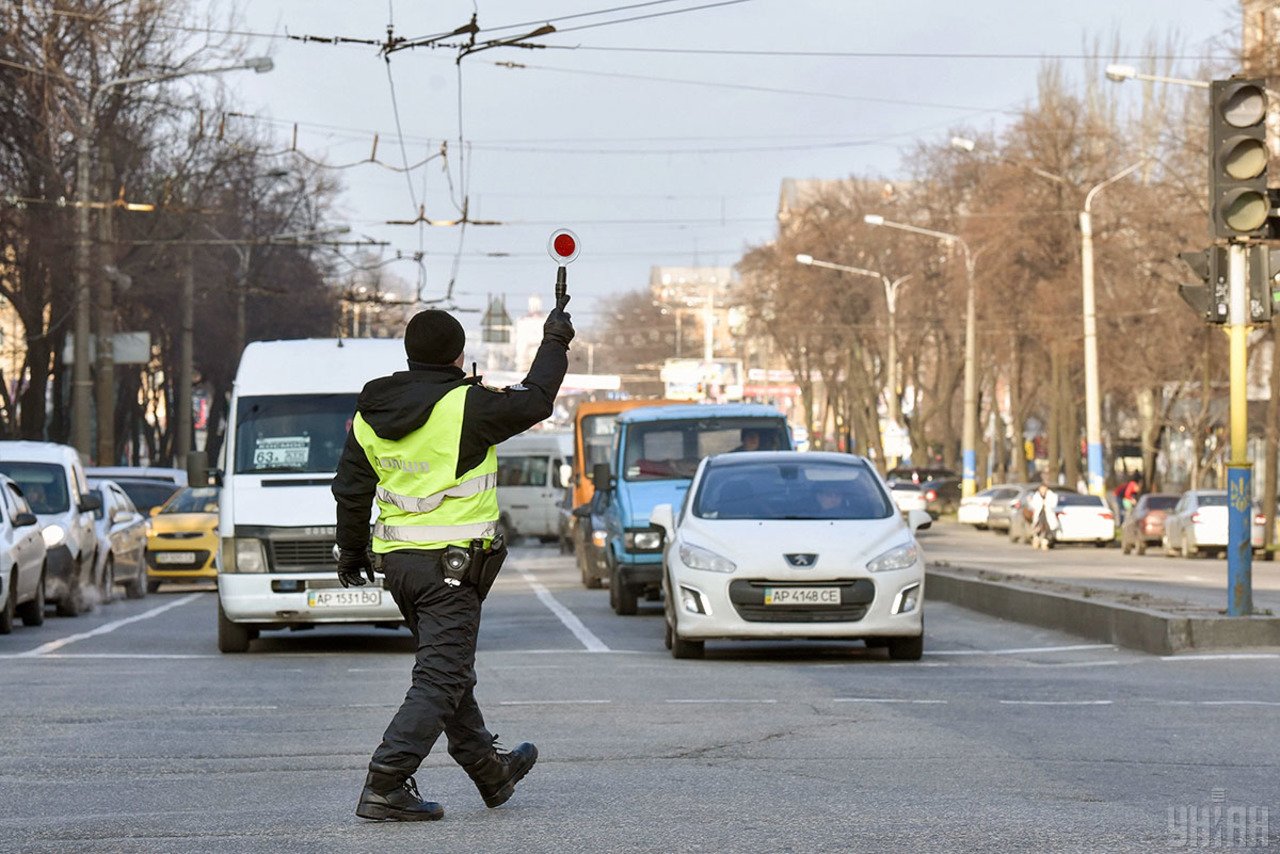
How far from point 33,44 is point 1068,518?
81.7 ft

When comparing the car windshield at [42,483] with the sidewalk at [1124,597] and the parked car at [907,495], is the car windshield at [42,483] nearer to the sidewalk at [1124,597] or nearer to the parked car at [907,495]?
the sidewalk at [1124,597]

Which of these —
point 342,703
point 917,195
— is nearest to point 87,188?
point 342,703

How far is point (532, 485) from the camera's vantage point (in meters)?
56.5

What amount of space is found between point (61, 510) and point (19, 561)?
3705mm

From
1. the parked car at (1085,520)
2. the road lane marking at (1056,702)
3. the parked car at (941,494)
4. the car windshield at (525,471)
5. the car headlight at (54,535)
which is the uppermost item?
the car headlight at (54,535)

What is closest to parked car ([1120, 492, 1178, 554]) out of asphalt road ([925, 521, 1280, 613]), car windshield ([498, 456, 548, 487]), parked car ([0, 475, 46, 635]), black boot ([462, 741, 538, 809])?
asphalt road ([925, 521, 1280, 613])

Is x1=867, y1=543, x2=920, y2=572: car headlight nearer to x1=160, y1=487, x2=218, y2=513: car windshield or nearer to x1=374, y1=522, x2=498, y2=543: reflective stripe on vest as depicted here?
x1=374, y1=522, x2=498, y2=543: reflective stripe on vest

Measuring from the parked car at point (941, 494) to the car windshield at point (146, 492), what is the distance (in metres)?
40.9

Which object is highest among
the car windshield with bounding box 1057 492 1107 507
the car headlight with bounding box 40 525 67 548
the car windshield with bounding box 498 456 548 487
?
the car headlight with bounding box 40 525 67 548

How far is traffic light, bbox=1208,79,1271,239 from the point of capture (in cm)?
1689

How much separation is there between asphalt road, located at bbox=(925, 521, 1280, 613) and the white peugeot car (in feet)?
15.9

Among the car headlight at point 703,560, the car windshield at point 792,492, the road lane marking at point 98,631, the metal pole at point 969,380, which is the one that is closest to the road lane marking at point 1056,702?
the car headlight at point 703,560

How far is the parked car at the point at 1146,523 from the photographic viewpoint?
49.6 meters

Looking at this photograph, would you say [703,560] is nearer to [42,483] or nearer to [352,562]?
[352,562]
